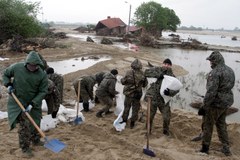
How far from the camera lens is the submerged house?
180 ft

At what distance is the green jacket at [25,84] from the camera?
4.74 meters

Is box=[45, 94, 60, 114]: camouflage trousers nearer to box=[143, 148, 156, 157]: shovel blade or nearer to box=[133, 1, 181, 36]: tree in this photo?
box=[143, 148, 156, 157]: shovel blade

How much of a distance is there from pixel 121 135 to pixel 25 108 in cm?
239

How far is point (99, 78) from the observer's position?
8.66m

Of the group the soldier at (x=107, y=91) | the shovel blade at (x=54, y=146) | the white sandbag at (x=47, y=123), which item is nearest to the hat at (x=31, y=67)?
the shovel blade at (x=54, y=146)

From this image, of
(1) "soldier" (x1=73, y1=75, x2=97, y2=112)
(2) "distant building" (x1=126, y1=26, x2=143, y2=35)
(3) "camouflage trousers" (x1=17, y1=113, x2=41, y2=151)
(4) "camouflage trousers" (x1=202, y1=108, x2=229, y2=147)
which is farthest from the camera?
(2) "distant building" (x1=126, y1=26, x2=143, y2=35)

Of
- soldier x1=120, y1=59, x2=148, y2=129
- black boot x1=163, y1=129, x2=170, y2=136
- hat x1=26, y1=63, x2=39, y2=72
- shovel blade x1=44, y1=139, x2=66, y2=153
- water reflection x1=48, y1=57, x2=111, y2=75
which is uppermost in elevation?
hat x1=26, y1=63, x2=39, y2=72

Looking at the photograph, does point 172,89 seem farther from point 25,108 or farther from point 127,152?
point 25,108

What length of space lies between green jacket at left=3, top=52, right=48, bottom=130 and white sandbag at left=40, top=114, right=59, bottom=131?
4.66 ft

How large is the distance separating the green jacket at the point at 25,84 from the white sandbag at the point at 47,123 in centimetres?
142

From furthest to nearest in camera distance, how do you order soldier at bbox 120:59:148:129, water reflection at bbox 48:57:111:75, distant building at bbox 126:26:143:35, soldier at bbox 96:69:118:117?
distant building at bbox 126:26:143:35 → water reflection at bbox 48:57:111:75 → soldier at bbox 96:69:118:117 → soldier at bbox 120:59:148:129

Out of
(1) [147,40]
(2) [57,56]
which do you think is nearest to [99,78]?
(2) [57,56]

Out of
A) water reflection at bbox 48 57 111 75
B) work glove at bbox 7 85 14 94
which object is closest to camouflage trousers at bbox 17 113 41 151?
work glove at bbox 7 85 14 94

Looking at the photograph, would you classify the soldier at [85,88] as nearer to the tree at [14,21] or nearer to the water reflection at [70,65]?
the water reflection at [70,65]
